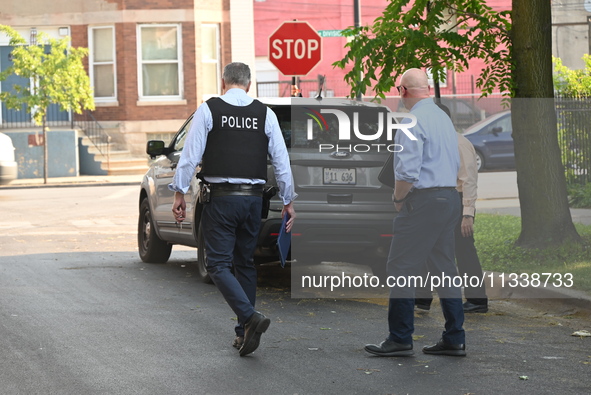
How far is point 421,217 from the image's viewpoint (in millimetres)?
6637

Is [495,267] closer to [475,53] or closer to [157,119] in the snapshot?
[475,53]

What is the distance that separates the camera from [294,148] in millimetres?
8930

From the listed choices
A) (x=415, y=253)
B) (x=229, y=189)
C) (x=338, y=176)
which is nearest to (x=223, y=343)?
(x=229, y=189)

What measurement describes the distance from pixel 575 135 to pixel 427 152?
10.6 meters

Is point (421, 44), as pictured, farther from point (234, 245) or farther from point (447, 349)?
point (447, 349)

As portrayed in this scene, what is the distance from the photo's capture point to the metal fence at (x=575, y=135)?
1631 centimetres

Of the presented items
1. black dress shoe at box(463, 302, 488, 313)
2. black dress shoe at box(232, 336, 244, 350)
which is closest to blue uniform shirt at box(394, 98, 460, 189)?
black dress shoe at box(232, 336, 244, 350)

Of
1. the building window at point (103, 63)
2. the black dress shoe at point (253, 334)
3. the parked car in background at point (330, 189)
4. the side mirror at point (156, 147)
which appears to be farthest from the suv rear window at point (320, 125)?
the building window at point (103, 63)

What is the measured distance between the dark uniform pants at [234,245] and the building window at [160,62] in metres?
24.9

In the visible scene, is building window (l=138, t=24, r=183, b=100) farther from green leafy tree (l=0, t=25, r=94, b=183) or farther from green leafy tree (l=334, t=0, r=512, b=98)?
green leafy tree (l=334, t=0, r=512, b=98)

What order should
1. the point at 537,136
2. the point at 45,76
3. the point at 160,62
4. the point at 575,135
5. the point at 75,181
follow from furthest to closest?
the point at 160,62 < the point at 75,181 < the point at 45,76 < the point at 575,135 < the point at 537,136

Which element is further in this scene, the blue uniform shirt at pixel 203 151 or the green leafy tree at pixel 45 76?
the green leafy tree at pixel 45 76

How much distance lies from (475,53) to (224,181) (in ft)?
18.6

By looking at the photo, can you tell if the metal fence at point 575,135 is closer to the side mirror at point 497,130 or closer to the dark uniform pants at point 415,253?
the side mirror at point 497,130
